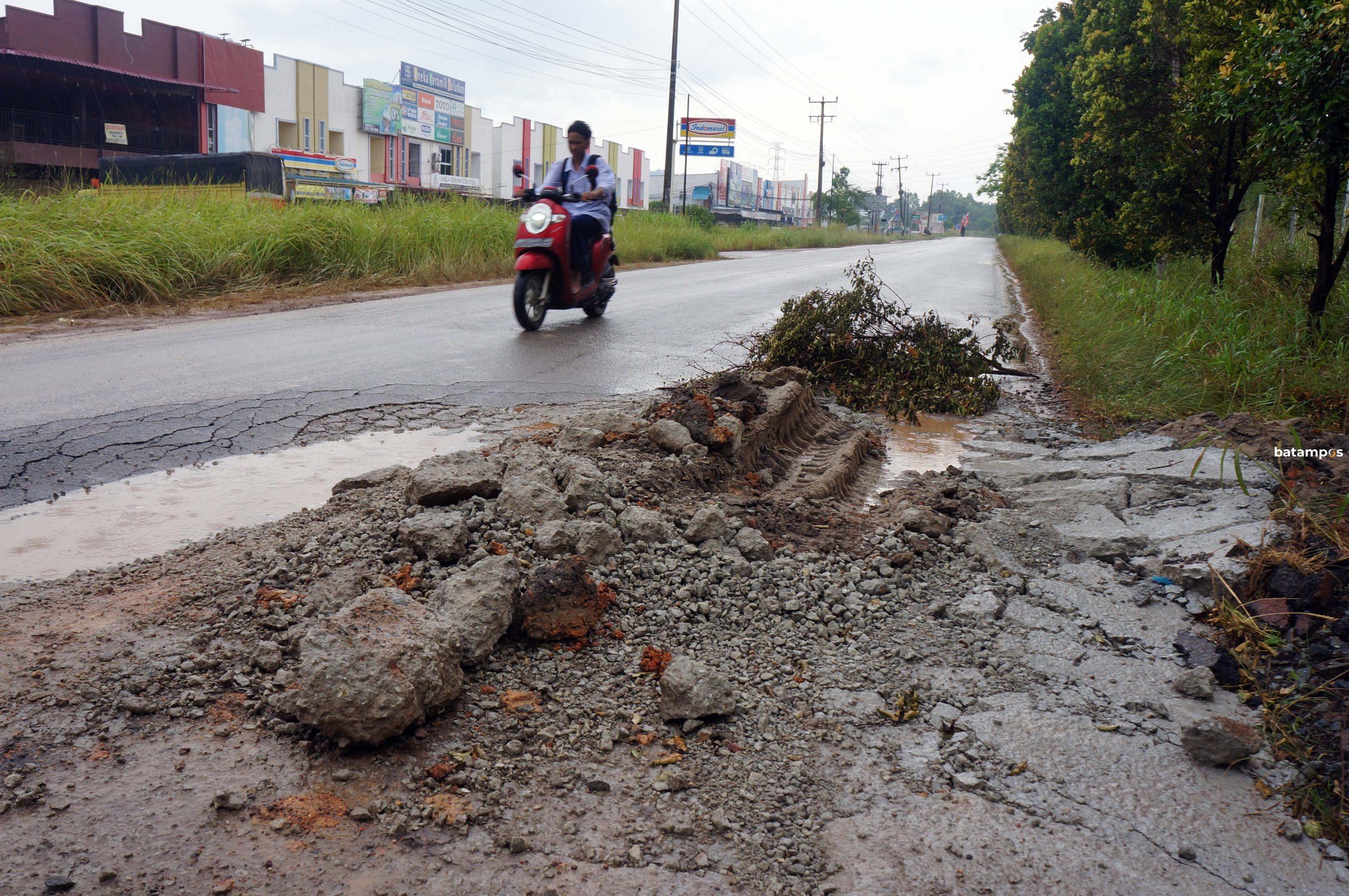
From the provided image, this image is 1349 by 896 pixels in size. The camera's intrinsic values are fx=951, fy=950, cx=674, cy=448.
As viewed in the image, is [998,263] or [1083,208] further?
[998,263]

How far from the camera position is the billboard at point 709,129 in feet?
218

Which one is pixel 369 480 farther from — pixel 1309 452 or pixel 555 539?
pixel 1309 452

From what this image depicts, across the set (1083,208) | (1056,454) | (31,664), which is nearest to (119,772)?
(31,664)

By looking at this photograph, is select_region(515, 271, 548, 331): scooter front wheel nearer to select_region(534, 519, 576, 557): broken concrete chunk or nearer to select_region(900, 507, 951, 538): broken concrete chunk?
select_region(900, 507, 951, 538): broken concrete chunk

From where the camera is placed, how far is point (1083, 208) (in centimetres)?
1808

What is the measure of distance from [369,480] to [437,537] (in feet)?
3.39

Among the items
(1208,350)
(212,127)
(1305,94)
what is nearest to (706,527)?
(1305,94)

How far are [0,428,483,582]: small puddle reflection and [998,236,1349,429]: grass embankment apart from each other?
456 centimetres

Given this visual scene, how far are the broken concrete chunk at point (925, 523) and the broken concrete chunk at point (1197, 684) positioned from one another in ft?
3.91

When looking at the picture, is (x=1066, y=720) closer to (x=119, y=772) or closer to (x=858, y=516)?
(x=858, y=516)

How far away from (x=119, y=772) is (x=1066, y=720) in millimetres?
2315

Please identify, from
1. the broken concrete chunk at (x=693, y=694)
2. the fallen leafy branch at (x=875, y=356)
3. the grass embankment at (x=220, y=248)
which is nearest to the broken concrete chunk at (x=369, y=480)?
the broken concrete chunk at (x=693, y=694)

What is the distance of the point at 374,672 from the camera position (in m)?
2.27

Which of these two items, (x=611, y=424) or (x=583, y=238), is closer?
(x=611, y=424)
